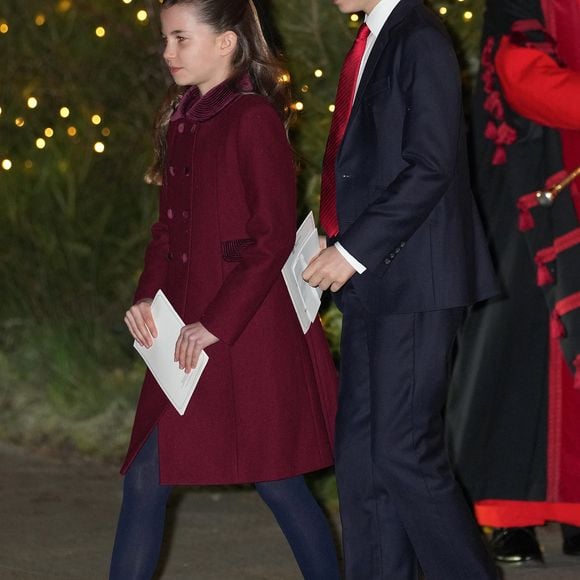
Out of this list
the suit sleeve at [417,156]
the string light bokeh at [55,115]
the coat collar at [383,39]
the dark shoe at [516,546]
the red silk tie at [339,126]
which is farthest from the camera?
the string light bokeh at [55,115]

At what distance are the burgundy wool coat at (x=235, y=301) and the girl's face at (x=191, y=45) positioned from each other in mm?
54

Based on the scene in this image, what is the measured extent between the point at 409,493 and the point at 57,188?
349 centimetres

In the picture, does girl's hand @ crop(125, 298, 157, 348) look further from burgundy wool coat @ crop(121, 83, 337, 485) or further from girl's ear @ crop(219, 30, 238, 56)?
girl's ear @ crop(219, 30, 238, 56)

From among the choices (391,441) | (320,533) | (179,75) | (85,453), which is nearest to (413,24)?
(179,75)

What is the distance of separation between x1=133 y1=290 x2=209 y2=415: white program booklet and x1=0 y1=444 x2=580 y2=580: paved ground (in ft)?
3.67

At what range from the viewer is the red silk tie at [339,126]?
307 cm

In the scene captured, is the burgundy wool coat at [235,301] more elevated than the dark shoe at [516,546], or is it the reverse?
the burgundy wool coat at [235,301]

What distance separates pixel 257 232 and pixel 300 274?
0.17 meters

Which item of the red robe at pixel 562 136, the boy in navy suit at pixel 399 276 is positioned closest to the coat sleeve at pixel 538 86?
the red robe at pixel 562 136

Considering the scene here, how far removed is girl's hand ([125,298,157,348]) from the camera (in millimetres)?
3129

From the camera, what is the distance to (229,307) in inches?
118

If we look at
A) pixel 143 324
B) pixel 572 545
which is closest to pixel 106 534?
pixel 572 545

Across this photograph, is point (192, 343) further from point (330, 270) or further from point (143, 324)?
point (330, 270)

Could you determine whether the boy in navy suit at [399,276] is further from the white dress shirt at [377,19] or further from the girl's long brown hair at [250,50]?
the girl's long brown hair at [250,50]
